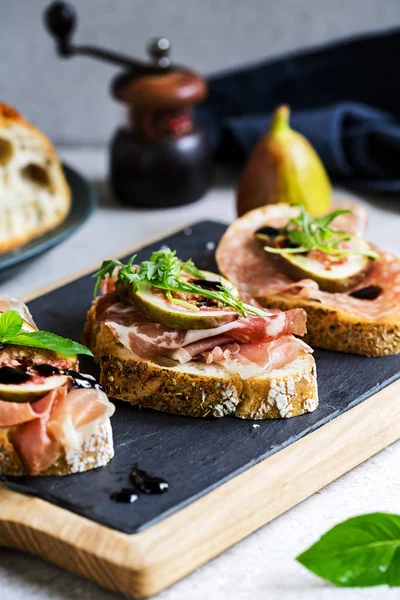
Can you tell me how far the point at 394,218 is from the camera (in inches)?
184

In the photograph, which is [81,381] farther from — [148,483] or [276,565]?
[276,565]

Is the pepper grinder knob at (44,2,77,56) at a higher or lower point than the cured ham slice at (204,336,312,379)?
higher

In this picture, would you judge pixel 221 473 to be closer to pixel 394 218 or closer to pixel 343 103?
pixel 394 218

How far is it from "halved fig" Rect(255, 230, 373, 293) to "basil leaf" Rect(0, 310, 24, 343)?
3.28 feet

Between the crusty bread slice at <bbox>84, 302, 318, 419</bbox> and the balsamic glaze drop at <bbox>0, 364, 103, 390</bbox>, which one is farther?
the crusty bread slice at <bbox>84, 302, 318, 419</bbox>

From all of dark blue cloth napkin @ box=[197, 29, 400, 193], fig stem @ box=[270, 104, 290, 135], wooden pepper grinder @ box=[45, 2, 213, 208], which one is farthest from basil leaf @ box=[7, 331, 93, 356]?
dark blue cloth napkin @ box=[197, 29, 400, 193]

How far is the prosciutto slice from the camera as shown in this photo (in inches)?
94.8

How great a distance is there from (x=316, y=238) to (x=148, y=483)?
123 cm

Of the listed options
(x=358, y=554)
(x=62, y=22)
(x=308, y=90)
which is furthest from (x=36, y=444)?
(x=308, y=90)

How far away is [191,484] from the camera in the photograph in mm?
2438

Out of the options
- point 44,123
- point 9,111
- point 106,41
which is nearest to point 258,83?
point 106,41

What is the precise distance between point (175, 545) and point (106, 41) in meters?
3.96

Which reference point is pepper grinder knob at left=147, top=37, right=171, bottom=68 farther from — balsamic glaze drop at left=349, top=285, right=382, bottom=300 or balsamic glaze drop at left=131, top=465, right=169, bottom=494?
balsamic glaze drop at left=131, top=465, right=169, bottom=494

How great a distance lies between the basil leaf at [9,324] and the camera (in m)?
2.66
